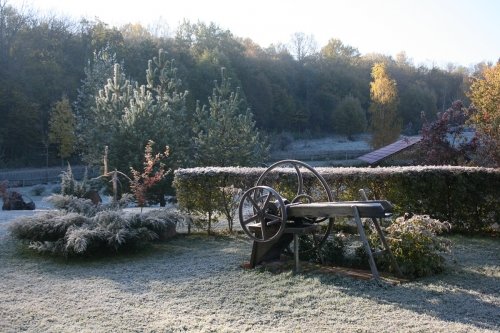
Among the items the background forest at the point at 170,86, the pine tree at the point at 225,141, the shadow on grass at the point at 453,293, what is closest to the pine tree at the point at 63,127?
the background forest at the point at 170,86

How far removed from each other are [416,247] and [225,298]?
2.47 meters

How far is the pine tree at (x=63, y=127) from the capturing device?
3356 cm

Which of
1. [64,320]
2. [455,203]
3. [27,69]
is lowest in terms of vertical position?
[64,320]

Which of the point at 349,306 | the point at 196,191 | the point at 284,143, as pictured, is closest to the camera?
the point at 349,306

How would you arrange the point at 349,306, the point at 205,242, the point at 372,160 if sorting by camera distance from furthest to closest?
the point at 372,160 → the point at 205,242 → the point at 349,306

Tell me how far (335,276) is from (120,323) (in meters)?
2.66

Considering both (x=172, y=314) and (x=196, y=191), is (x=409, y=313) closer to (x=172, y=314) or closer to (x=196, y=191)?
(x=172, y=314)

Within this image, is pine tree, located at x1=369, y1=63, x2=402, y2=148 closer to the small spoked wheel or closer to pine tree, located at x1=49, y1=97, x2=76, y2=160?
pine tree, located at x1=49, y1=97, x2=76, y2=160

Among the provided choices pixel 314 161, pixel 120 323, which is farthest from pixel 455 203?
pixel 314 161

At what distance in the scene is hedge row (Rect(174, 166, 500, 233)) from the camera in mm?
9445

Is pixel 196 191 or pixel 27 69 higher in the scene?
pixel 27 69

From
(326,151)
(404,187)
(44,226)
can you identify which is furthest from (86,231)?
(326,151)

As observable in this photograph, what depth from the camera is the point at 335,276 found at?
251 inches

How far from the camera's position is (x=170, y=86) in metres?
21.2
